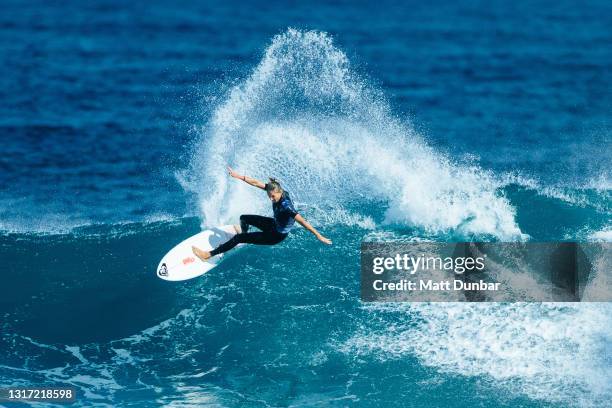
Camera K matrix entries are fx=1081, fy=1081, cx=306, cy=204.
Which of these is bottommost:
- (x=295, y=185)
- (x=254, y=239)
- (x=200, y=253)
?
(x=254, y=239)

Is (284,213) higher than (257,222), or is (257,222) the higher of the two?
(257,222)

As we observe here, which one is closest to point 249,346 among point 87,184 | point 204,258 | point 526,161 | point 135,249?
point 204,258

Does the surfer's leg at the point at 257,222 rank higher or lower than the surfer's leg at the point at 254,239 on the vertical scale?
higher

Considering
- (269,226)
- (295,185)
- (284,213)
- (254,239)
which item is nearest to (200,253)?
(254,239)

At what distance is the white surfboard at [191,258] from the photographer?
23.5 metres

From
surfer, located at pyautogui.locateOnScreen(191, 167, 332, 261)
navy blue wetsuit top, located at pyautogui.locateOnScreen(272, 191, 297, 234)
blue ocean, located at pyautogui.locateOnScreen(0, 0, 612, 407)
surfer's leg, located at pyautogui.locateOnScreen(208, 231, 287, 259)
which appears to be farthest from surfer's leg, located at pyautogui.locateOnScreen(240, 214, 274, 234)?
blue ocean, located at pyautogui.locateOnScreen(0, 0, 612, 407)

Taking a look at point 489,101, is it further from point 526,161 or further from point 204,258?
point 204,258

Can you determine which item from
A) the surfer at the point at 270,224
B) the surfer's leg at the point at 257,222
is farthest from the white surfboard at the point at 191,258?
the surfer's leg at the point at 257,222

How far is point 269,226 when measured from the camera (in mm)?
21641

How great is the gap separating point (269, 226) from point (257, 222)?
1.39ft

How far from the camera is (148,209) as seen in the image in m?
28.0

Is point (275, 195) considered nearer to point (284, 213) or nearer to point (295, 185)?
point (284, 213)

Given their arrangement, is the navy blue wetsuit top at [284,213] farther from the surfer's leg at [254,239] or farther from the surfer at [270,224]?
the surfer's leg at [254,239]

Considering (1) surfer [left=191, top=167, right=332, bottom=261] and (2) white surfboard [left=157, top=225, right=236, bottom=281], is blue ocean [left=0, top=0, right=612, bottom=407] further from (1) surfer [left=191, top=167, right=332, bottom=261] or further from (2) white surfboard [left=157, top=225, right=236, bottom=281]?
(1) surfer [left=191, top=167, right=332, bottom=261]
